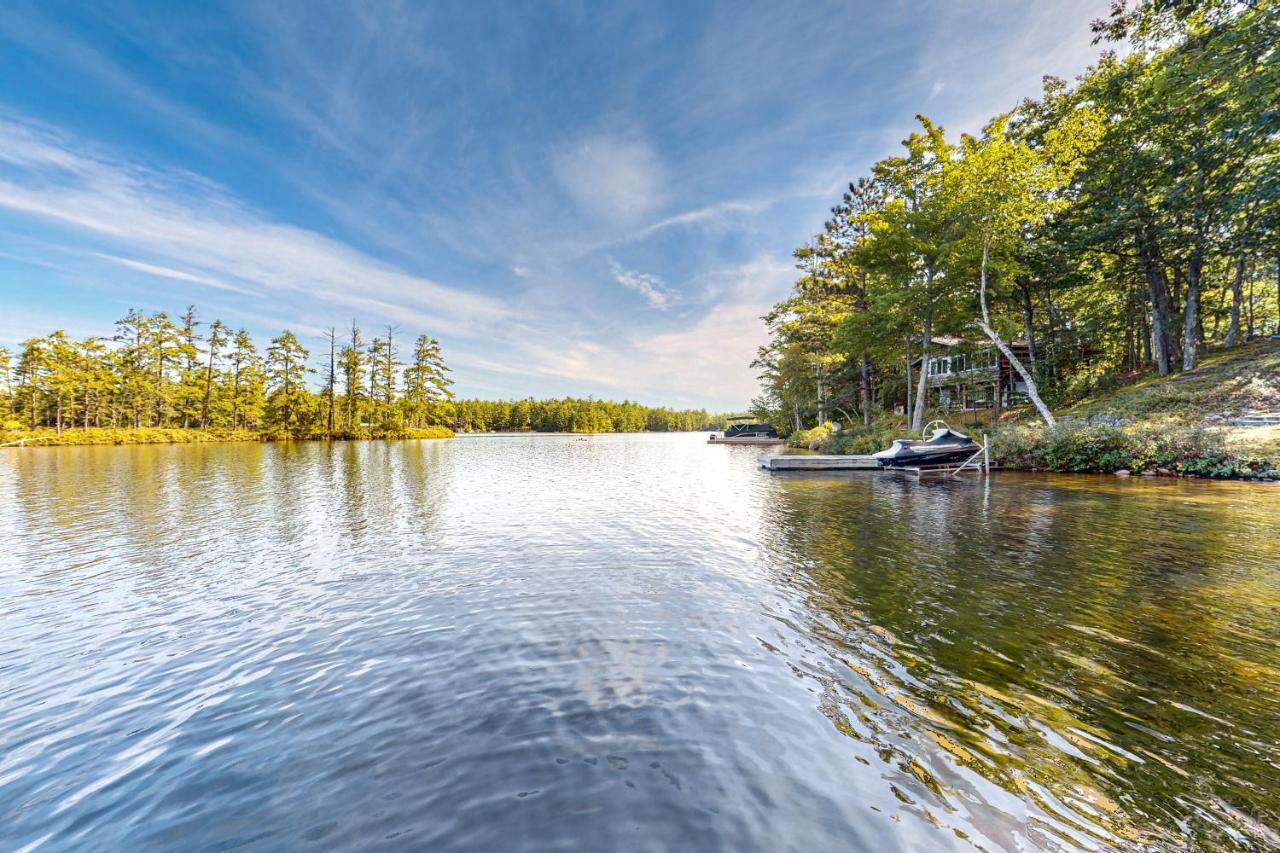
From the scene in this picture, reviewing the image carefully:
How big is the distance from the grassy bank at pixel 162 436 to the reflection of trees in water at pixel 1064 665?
6282 centimetres

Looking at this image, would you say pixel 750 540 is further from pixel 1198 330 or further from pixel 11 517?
pixel 1198 330

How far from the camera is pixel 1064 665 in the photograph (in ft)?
14.3

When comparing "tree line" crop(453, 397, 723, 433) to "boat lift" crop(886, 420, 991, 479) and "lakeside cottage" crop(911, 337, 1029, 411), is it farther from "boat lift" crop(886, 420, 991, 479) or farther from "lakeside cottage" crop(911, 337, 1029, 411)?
"boat lift" crop(886, 420, 991, 479)

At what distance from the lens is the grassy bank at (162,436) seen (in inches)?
1652

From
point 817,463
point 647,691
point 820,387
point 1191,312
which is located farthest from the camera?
point 820,387

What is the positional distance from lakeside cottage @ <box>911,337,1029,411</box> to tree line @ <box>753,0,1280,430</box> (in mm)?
1732

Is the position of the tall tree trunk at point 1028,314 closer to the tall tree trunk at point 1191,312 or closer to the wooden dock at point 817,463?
the tall tree trunk at point 1191,312

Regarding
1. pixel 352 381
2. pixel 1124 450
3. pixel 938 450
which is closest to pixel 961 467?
pixel 938 450

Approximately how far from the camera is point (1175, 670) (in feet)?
13.8

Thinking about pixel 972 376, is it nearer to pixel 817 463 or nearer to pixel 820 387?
pixel 820 387

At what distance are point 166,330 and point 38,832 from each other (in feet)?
244

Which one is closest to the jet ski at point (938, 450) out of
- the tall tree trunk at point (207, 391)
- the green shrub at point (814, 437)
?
the green shrub at point (814, 437)

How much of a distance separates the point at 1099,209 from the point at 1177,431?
1495cm

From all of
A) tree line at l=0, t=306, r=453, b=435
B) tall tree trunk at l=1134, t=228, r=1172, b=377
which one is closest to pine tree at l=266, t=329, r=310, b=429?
tree line at l=0, t=306, r=453, b=435
